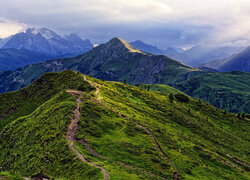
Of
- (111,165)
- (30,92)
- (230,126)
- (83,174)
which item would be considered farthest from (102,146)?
(230,126)

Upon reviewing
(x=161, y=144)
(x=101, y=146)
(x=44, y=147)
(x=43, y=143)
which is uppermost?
(x=101, y=146)

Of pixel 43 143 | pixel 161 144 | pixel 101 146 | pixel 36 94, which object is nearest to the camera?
pixel 101 146

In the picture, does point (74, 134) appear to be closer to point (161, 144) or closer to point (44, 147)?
point (44, 147)

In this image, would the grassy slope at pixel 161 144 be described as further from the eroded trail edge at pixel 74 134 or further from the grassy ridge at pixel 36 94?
the grassy ridge at pixel 36 94

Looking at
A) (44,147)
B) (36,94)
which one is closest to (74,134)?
(44,147)

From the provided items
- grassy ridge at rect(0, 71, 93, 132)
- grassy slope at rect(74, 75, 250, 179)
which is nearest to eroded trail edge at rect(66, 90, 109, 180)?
grassy slope at rect(74, 75, 250, 179)

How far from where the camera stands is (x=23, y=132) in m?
85.8

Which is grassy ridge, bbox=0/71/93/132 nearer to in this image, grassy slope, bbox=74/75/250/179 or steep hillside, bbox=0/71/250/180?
steep hillside, bbox=0/71/250/180

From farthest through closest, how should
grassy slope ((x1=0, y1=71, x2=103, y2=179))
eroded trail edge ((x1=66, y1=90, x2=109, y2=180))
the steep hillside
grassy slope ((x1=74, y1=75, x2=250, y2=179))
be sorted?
grassy slope ((x1=74, y1=75, x2=250, y2=179)) < the steep hillside < grassy slope ((x1=0, y1=71, x2=103, y2=179)) < eroded trail edge ((x1=66, y1=90, x2=109, y2=180))

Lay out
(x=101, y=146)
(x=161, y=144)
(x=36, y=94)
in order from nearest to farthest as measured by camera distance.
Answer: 1. (x=101, y=146)
2. (x=161, y=144)
3. (x=36, y=94)

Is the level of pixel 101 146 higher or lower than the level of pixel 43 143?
higher

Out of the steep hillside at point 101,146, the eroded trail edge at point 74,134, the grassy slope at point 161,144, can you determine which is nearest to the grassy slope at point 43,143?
the steep hillside at point 101,146

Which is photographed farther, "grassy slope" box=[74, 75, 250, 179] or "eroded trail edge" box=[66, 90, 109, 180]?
"grassy slope" box=[74, 75, 250, 179]

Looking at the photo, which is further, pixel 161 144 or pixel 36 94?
pixel 36 94
